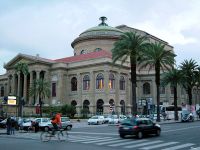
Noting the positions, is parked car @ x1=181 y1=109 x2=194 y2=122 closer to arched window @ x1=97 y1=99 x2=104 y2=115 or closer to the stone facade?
the stone facade

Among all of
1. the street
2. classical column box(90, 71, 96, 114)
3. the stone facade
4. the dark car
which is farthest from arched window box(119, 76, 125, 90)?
the street

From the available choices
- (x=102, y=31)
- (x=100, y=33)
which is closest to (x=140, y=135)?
(x=100, y=33)

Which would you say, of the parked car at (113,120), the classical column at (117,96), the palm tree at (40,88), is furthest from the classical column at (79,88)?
the parked car at (113,120)

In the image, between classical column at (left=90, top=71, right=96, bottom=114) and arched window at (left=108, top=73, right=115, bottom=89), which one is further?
classical column at (left=90, top=71, right=96, bottom=114)

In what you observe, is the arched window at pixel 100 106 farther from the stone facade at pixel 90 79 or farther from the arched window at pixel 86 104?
the arched window at pixel 86 104

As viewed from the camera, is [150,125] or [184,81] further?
[184,81]

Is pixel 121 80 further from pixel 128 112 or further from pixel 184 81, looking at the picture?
pixel 184 81

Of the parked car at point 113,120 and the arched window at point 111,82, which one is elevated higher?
the arched window at point 111,82

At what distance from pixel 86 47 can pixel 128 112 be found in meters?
24.5

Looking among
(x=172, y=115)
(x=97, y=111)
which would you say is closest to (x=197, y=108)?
(x=172, y=115)

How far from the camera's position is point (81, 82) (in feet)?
267

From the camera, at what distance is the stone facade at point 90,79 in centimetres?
7719

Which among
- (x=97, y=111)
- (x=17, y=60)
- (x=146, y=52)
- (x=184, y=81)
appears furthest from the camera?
(x=17, y=60)

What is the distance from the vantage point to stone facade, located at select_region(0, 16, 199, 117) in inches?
3039
